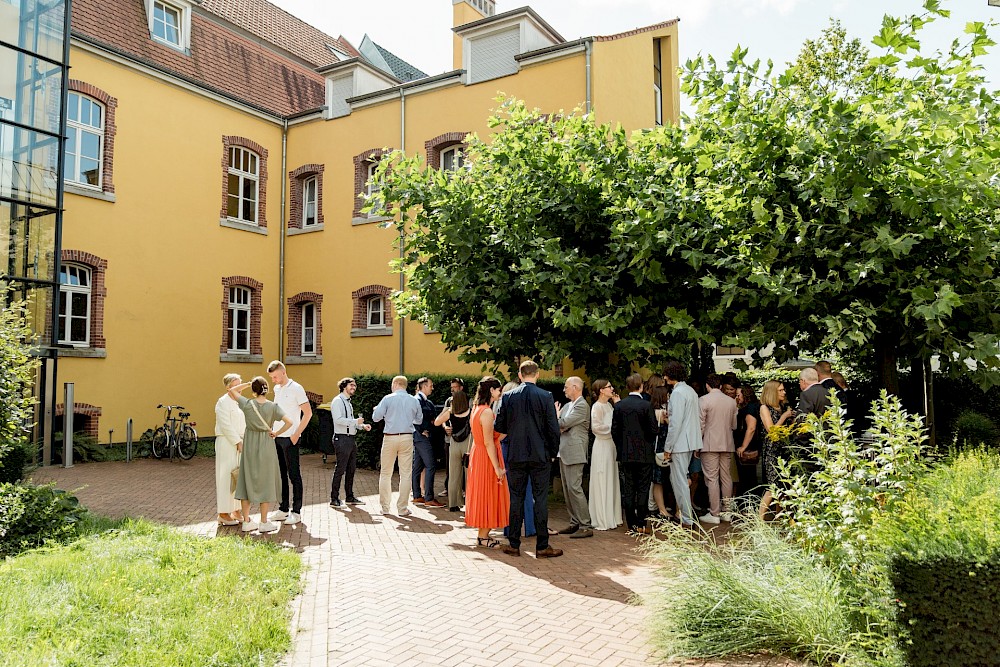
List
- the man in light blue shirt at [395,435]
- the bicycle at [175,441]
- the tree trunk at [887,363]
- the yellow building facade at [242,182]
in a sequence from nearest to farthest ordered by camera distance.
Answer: the tree trunk at [887,363] < the man in light blue shirt at [395,435] < the bicycle at [175,441] < the yellow building facade at [242,182]

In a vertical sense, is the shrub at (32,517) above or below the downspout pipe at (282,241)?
below

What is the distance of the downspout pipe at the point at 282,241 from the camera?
22.2 meters

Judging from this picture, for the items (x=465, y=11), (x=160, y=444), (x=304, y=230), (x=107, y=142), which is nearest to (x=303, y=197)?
(x=304, y=230)

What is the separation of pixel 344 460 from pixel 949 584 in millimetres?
8493

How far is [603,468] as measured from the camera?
30.8 ft

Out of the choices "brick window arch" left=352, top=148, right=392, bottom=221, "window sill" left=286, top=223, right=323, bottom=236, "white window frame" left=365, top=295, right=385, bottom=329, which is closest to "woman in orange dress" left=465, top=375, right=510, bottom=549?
"white window frame" left=365, top=295, right=385, bottom=329

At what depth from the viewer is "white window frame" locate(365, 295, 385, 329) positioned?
68.2ft

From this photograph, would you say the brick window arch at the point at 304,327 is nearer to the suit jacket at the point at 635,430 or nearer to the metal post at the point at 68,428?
the metal post at the point at 68,428

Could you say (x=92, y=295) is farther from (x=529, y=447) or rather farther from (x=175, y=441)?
(x=529, y=447)

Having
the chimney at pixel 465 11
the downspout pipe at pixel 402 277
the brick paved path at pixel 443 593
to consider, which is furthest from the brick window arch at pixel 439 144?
the brick paved path at pixel 443 593

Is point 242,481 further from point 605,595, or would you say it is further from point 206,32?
point 206,32

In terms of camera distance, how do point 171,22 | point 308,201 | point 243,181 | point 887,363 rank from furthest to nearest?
point 308,201, point 243,181, point 171,22, point 887,363

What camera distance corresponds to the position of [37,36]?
1516 centimetres

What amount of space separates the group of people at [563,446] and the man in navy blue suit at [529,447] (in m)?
0.01
